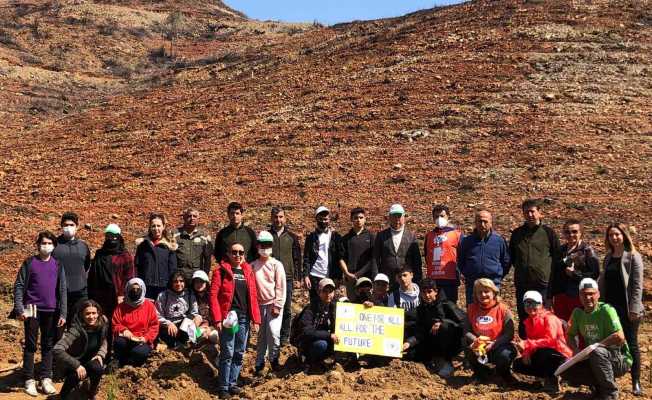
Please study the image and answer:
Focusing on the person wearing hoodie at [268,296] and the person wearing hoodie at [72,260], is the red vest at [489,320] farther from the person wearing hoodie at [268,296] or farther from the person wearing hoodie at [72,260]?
the person wearing hoodie at [72,260]

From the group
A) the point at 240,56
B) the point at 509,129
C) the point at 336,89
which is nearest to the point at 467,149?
the point at 509,129

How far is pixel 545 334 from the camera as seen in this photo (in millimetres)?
7738

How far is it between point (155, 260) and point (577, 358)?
14.3 ft

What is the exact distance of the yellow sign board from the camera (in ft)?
27.1

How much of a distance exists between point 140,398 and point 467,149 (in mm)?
11020

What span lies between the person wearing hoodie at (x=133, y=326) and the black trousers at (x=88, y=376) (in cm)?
49

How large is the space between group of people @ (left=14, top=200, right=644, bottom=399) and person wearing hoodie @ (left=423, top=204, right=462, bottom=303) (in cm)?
1

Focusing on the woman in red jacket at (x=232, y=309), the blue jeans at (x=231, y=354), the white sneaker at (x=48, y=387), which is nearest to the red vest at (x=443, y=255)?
the woman in red jacket at (x=232, y=309)

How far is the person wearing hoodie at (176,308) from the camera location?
8594mm

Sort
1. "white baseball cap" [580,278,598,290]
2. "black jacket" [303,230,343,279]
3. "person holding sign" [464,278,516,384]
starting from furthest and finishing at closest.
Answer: "black jacket" [303,230,343,279]
"person holding sign" [464,278,516,384]
"white baseball cap" [580,278,598,290]

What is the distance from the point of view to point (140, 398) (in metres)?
7.93

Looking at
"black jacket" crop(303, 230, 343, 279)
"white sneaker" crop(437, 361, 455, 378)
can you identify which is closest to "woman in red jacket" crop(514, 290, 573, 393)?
"white sneaker" crop(437, 361, 455, 378)

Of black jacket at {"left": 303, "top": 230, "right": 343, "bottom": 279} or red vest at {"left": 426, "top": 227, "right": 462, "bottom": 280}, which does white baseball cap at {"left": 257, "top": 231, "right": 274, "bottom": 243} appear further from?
red vest at {"left": 426, "top": 227, "right": 462, "bottom": 280}

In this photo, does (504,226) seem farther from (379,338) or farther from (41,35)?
(41,35)
